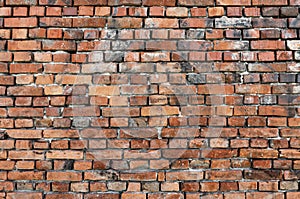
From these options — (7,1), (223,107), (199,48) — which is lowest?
(223,107)

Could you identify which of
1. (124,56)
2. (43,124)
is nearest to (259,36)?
(124,56)

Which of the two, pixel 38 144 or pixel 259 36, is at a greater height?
pixel 259 36

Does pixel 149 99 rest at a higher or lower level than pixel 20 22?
lower

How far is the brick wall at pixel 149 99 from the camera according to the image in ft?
8.11

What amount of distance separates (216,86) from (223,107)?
0.51ft

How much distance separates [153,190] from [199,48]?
1.05 meters

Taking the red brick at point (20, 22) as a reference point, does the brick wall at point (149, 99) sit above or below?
below

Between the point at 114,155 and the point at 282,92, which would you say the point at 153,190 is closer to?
the point at 114,155

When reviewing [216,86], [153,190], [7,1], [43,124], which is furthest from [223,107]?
[7,1]

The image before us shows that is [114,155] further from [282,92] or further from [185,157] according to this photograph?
[282,92]

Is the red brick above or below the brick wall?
above

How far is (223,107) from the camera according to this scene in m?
2.50

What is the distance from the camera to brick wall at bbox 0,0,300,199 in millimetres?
2473

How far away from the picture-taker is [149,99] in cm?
250
